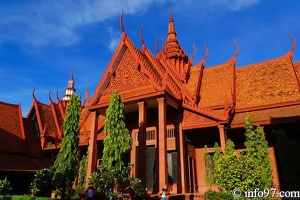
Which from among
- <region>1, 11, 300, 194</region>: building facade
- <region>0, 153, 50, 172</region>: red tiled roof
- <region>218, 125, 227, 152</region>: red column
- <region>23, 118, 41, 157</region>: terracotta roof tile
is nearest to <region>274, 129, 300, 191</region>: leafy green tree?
<region>1, 11, 300, 194</region>: building facade

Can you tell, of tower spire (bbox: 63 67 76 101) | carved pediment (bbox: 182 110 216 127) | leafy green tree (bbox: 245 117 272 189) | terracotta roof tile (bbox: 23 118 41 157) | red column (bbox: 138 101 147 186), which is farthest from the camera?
tower spire (bbox: 63 67 76 101)

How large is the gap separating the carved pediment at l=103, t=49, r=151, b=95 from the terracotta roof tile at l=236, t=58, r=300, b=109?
→ 18.5 ft

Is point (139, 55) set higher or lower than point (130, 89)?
higher

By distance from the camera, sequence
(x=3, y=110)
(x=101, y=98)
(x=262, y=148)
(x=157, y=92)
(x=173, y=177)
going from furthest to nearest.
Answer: (x=3, y=110), (x=101, y=98), (x=173, y=177), (x=157, y=92), (x=262, y=148)

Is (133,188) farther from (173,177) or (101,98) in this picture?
(101,98)

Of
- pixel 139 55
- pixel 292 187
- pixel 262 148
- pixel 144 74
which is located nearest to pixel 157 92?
pixel 144 74

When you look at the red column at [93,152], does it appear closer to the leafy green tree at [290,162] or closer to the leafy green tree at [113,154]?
the leafy green tree at [113,154]

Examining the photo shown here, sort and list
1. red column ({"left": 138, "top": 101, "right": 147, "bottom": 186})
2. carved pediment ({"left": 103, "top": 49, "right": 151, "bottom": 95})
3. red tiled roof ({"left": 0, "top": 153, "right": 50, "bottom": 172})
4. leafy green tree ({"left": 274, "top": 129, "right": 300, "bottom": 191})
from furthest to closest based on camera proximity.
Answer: red tiled roof ({"left": 0, "top": 153, "right": 50, "bottom": 172}), carved pediment ({"left": 103, "top": 49, "right": 151, "bottom": 95}), red column ({"left": 138, "top": 101, "right": 147, "bottom": 186}), leafy green tree ({"left": 274, "top": 129, "right": 300, "bottom": 191})

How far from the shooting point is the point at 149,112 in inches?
592

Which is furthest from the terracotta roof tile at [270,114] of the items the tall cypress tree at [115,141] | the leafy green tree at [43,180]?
the leafy green tree at [43,180]

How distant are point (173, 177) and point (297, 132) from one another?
656 centimetres

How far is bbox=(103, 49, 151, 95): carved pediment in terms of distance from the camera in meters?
13.6

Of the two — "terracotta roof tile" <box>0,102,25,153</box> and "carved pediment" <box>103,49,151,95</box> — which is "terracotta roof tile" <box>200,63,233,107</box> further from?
"terracotta roof tile" <box>0,102,25,153</box>

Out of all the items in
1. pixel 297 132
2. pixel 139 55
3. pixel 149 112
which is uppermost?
pixel 139 55
